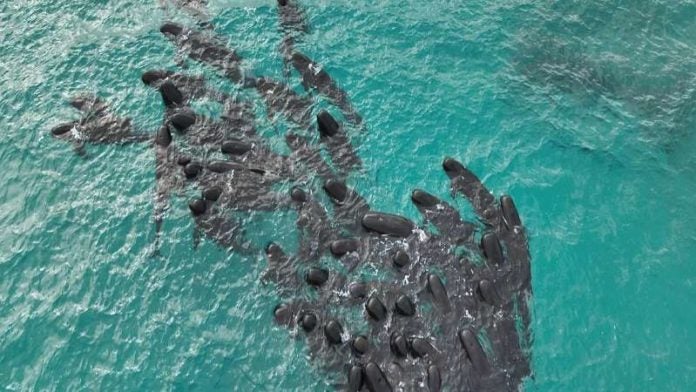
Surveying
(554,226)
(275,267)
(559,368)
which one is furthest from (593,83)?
(275,267)

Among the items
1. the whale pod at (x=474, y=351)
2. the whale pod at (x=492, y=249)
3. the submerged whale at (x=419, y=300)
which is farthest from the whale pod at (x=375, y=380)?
the whale pod at (x=492, y=249)

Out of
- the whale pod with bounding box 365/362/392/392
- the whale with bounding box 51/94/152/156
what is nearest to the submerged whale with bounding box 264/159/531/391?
the whale pod with bounding box 365/362/392/392

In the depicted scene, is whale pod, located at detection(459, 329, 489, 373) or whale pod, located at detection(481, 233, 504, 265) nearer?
whale pod, located at detection(459, 329, 489, 373)

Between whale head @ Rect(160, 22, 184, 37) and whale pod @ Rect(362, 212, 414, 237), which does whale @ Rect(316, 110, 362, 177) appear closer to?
whale pod @ Rect(362, 212, 414, 237)

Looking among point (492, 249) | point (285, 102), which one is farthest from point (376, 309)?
point (285, 102)

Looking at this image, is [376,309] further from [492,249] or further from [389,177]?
[389,177]

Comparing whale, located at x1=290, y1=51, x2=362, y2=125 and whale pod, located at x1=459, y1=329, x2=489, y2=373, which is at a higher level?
whale, located at x1=290, y1=51, x2=362, y2=125
